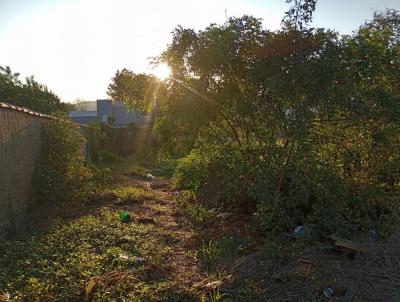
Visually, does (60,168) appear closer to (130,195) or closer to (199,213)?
(130,195)

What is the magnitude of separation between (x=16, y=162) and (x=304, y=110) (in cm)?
489

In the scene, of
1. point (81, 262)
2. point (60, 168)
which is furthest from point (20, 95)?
point (81, 262)

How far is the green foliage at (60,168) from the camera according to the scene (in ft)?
27.8

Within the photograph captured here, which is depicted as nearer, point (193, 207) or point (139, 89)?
point (139, 89)

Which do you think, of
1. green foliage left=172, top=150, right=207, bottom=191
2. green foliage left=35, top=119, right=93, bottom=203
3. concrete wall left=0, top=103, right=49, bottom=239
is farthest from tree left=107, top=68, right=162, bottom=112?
green foliage left=35, top=119, right=93, bottom=203

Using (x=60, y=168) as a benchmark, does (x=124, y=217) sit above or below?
below

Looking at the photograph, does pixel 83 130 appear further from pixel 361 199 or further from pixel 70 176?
pixel 361 199

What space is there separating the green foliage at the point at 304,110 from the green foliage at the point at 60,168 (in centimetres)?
338

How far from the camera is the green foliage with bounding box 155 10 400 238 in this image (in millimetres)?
5387

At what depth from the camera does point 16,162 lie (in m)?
7.24

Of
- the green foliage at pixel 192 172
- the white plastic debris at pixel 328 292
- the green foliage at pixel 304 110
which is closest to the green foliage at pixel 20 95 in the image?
the green foliage at pixel 192 172

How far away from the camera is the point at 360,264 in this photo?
468 cm

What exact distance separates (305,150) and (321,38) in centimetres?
147

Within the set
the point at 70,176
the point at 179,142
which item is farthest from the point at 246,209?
the point at 70,176
